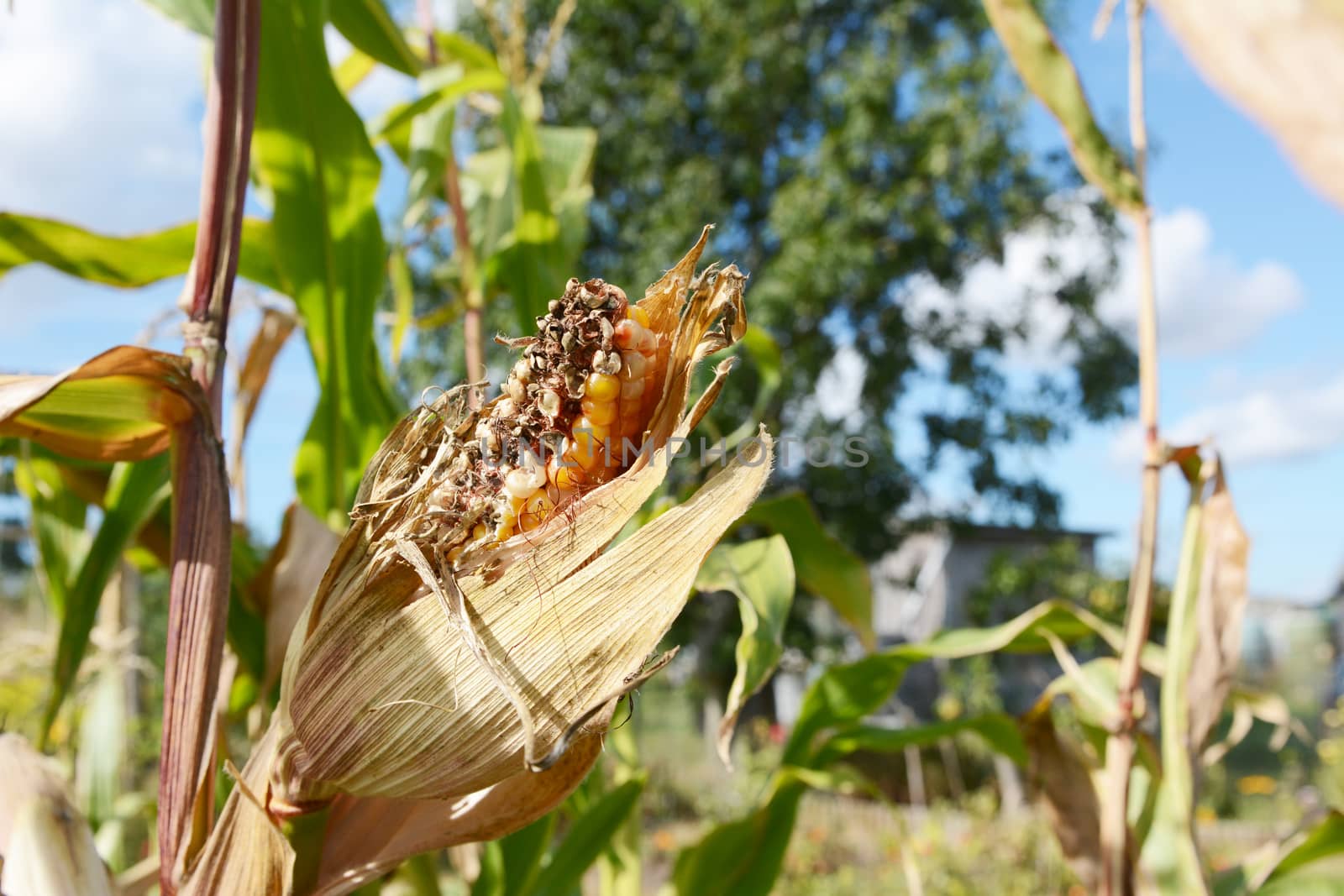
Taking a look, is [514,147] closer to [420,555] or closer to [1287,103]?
[420,555]

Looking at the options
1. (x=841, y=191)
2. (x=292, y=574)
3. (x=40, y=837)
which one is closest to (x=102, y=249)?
(x=292, y=574)

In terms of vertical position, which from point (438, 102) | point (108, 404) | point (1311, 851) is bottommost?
point (1311, 851)

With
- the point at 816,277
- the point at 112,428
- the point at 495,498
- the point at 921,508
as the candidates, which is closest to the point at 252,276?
the point at 112,428

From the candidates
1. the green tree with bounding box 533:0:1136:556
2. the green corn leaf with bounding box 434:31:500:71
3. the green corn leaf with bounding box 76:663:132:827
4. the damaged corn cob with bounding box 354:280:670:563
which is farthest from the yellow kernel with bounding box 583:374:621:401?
the green tree with bounding box 533:0:1136:556

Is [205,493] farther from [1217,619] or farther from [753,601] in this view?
[1217,619]

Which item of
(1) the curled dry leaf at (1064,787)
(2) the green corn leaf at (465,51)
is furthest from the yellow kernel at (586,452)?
(2) the green corn leaf at (465,51)

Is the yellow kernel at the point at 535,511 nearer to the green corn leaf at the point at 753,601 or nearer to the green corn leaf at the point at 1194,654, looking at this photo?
the green corn leaf at the point at 753,601
